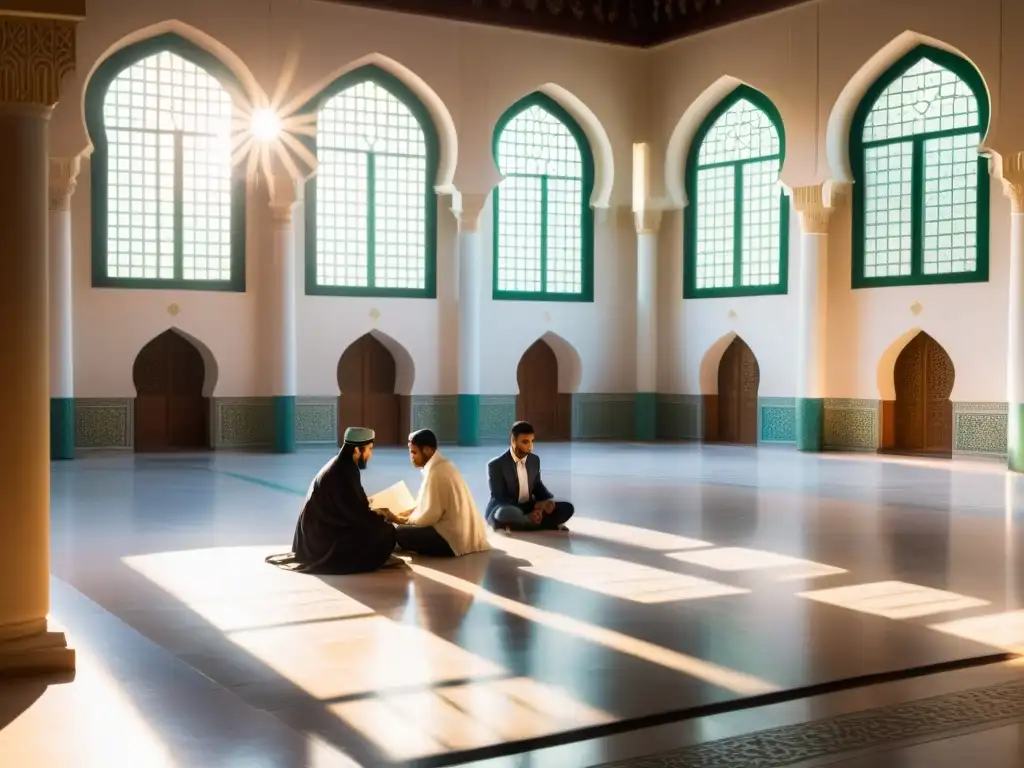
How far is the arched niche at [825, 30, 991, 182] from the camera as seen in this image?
17.1 metres

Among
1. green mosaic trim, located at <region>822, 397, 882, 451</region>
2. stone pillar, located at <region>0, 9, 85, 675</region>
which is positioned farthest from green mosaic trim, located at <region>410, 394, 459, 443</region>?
stone pillar, located at <region>0, 9, 85, 675</region>

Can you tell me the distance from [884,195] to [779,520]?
855 centimetres

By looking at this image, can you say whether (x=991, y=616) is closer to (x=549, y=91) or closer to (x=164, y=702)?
(x=164, y=702)

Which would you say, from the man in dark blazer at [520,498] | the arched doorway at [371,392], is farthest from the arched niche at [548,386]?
the man in dark blazer at [520,498]

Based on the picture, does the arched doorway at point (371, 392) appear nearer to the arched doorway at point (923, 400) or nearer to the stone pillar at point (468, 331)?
the stone pillar at point (468, 331)

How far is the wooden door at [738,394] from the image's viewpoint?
20109 millimetres

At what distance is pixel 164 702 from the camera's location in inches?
195

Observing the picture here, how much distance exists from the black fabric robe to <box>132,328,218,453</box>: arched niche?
34.2 feet

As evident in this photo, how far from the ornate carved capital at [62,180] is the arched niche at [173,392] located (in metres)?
2.41

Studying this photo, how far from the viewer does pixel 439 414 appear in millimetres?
19609

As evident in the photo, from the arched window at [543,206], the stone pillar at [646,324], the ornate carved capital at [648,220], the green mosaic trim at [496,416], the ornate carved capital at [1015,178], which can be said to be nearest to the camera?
the ornate carved capital at [1015,178]

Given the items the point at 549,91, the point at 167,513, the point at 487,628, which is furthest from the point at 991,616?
the point at 549,91

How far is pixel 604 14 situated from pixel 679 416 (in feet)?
20.7

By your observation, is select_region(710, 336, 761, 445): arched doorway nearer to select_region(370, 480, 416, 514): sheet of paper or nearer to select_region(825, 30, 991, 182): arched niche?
select_region(825, 30, 991, 182): arched niche
